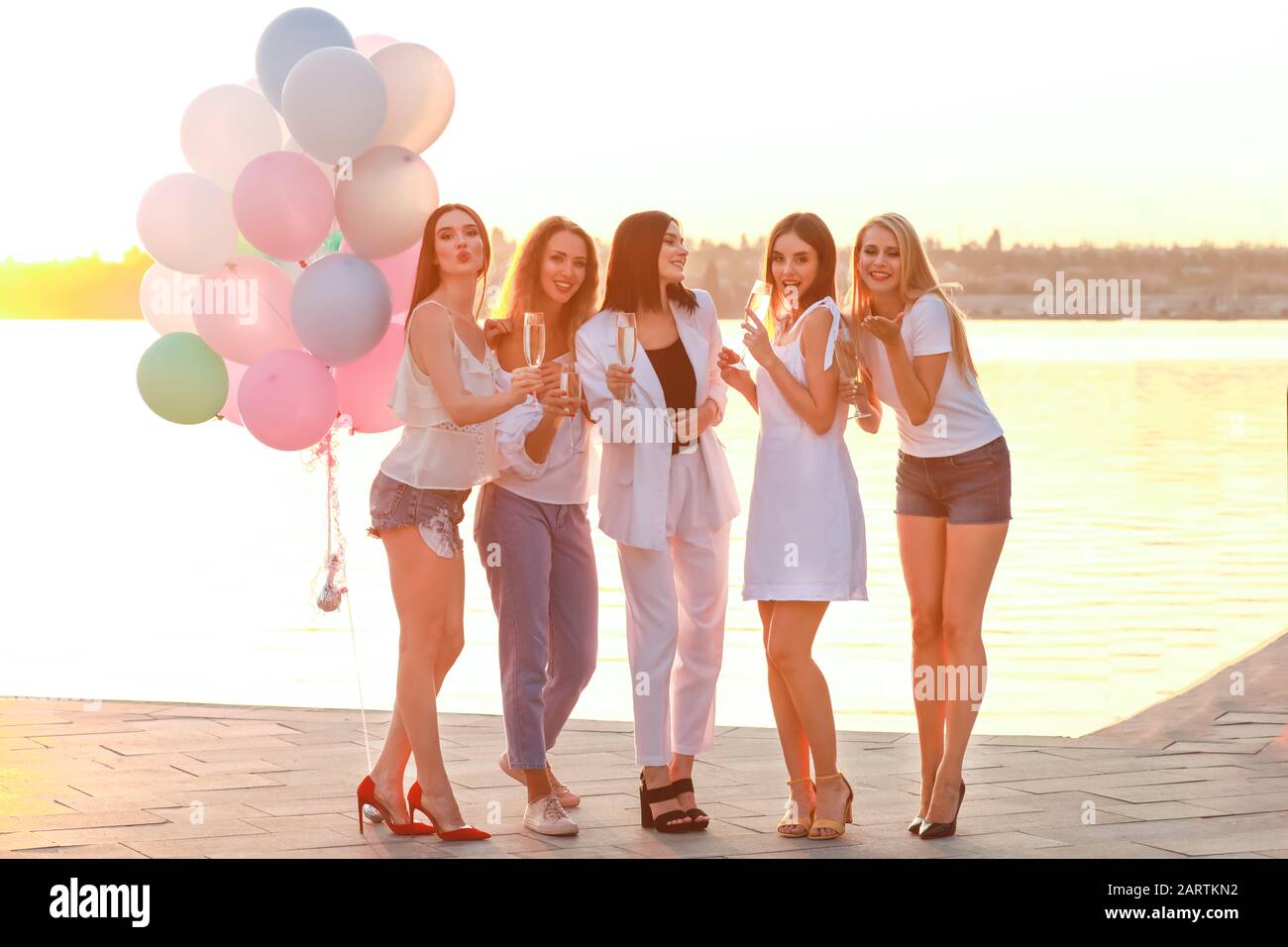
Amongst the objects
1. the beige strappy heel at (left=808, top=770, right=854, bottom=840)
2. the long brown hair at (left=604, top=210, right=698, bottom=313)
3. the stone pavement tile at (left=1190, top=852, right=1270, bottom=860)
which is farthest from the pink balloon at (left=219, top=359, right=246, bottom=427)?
the stone pavement tile at (left=1190, top=852, right=1270, bottom=860)

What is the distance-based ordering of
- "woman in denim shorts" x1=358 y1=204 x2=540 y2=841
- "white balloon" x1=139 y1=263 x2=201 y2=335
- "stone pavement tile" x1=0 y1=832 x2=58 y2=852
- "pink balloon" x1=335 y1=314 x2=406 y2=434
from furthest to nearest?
"white balloon" x1=139 y1=263 x2=201 y2=335 → "pink balloon" x1=335 y1=314 x2=406 y2=434 → "woman in denim shorts" x1=358 y1=204 x2=540 y2=841 → "stone pavement tile" x1=0 y1=832 x2=58 y2=852

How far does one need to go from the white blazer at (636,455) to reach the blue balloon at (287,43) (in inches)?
50.3

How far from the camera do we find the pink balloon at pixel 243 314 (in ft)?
16.8

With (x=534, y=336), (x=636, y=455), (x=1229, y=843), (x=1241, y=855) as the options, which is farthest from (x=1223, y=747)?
(x=534, y=336)

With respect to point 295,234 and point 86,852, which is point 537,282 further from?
point 86,852

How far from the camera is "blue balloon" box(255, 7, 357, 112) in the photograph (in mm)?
5270

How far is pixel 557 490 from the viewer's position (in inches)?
195

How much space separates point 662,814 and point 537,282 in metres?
1.56

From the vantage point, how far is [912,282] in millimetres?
4879

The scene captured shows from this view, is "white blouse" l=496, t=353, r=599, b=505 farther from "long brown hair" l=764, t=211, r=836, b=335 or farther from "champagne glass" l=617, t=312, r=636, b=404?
"long brown hair" l=764, t=211, r=836, b=335

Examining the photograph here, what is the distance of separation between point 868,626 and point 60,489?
11042 millimetres

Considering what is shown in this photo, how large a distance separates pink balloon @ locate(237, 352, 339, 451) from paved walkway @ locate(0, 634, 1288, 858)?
1138 mm

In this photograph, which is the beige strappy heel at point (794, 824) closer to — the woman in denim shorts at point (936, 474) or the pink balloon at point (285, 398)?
the woman in denim shorts at point (936, 474)
